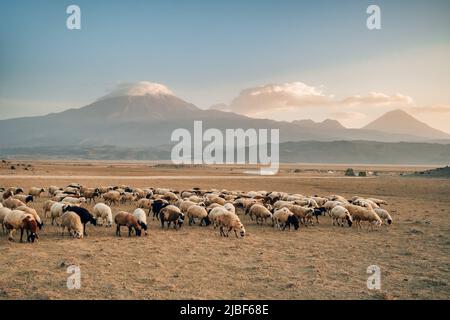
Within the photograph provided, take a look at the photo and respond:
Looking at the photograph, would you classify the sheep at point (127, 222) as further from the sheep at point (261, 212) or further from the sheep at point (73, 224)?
the sheep at point (261, 212)

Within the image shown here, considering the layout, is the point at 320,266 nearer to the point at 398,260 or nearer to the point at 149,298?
the point at 398,260

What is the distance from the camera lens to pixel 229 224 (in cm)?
1533

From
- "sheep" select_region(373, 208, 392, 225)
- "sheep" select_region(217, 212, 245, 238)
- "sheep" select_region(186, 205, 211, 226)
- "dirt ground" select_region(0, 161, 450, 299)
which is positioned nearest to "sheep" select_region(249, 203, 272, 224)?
"dirt ground" select_region(0, 161, 450, 299)

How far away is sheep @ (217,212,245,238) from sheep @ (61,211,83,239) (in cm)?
565

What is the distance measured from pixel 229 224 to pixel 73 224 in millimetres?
6297

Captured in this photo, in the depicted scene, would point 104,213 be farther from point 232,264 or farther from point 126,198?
point 232,264

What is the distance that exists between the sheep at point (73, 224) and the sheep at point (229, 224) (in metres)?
5.65

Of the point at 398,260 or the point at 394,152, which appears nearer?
the point at 398,260

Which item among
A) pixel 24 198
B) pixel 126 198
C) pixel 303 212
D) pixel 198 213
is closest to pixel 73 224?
pixel 198 213

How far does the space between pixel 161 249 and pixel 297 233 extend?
6328 millimetres

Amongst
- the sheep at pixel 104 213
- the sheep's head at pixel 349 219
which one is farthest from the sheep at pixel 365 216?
the sheep at pixel 104 213

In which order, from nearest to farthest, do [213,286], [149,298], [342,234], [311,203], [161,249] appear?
[149,298]
[213,286]
[161,249]
[342,234]
[311,203]
